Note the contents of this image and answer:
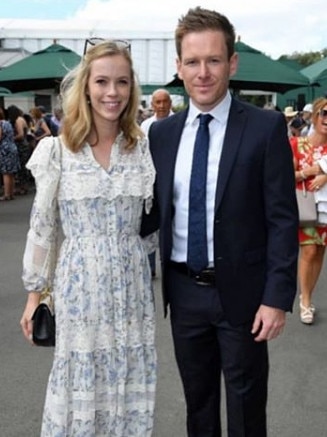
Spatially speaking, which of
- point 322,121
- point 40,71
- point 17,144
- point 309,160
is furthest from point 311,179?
point 17,144

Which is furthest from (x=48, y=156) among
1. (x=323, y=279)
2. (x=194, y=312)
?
(x=323, y=279)

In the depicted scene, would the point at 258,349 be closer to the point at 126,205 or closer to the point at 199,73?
the point at 126,205

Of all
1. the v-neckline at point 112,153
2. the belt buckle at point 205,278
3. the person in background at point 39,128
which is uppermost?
the person in background at point 39,128

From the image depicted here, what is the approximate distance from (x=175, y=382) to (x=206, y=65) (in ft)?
7.37

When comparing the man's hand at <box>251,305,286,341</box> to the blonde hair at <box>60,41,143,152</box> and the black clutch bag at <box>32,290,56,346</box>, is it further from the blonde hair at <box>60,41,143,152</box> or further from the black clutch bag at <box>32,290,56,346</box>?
the blonde hair at <box>60,41,143,152</box>

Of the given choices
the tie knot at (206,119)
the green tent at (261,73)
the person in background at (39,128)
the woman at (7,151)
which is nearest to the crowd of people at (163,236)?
the tie knot at (206,119)

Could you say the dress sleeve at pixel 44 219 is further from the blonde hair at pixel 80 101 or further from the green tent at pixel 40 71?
the green tent at pixel 40 71

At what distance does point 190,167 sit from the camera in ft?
7.83

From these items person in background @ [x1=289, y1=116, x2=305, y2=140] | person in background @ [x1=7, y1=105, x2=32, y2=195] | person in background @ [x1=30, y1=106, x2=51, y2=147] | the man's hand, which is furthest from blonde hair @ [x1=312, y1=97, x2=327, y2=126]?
person in background @ [x1=30, y1=106, x2=51, y2=147]

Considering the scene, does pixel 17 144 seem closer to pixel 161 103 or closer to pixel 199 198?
pixel 161 103

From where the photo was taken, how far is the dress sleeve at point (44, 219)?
242cm

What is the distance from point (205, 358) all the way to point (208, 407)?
0.24 m

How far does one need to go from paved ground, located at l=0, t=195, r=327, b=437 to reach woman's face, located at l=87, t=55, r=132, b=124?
69.4 inches

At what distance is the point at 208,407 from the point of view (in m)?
2.67
